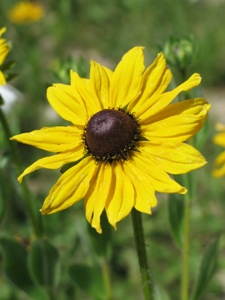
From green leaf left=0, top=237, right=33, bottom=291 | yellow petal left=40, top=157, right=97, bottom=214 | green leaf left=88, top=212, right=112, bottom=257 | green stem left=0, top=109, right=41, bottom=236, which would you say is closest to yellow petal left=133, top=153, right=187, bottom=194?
yellow petal left=40, top=157, right=97, bottom=214

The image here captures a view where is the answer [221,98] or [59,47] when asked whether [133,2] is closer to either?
[59,47]

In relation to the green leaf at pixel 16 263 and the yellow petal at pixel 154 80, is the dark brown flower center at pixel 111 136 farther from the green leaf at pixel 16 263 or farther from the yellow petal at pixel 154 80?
the green leaf at pixel 16 263

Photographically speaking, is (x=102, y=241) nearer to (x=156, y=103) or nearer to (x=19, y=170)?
(x=19, y=170)

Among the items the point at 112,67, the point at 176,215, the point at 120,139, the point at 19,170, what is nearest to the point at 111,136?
the point at 120,139

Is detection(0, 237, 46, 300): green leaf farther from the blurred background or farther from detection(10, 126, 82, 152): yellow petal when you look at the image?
detection(10, 126, 82, 152): yellow petal

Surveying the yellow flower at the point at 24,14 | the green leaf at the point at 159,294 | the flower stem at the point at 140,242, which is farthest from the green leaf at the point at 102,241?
the yellow flower at the point at 24,14
